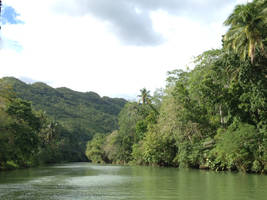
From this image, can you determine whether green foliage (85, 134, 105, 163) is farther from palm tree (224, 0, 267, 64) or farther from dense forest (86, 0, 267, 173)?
palm tree (224, 0, 267, 64)

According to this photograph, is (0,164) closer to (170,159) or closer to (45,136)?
(170,159)

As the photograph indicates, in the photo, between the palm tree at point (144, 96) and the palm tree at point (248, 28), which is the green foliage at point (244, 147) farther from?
the palm tree at point (144, 96)

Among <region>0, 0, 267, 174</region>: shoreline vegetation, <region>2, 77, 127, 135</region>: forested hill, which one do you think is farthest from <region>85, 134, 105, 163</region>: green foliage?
<region>2, 77, 127, 135</region>: forested hill

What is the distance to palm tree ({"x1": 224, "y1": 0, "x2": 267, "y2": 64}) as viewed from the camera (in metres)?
25.5

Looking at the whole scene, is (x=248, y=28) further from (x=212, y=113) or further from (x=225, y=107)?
(x=212, y=113)

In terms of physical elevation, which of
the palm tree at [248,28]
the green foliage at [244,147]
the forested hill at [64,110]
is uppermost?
the forested hill at [64,110]

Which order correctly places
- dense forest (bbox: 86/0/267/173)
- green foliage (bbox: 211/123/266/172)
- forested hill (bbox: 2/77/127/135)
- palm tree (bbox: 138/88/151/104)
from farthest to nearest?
forested hill (bbox: 2/77/127/135) < palm tree (bbox: 138/88/151/104) < green foliage (bbox: 211/123/266/172) < dense forest (bbox: 86/0/267/173)

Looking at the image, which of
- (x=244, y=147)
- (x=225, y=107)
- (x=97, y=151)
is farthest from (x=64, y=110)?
(x=244, y=147)

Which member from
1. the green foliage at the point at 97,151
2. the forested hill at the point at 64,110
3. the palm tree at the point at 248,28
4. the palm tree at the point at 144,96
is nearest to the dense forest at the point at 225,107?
the palm tree at the point at 248,28

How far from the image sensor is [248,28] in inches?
1021

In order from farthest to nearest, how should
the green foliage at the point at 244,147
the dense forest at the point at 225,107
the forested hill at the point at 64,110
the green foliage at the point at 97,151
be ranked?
the forested hill at the point at 64,110, the green foliage at the point at 97,151, the green foliage at the point at 244,147, the dense forest at the point at 225,107

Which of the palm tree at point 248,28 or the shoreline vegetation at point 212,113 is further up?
the palm tree at point 248,28

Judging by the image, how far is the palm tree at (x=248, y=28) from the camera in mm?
25547

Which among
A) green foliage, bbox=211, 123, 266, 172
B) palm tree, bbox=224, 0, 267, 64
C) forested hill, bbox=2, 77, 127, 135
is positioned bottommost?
green foliage, bbox=211, 123, 266, 172
